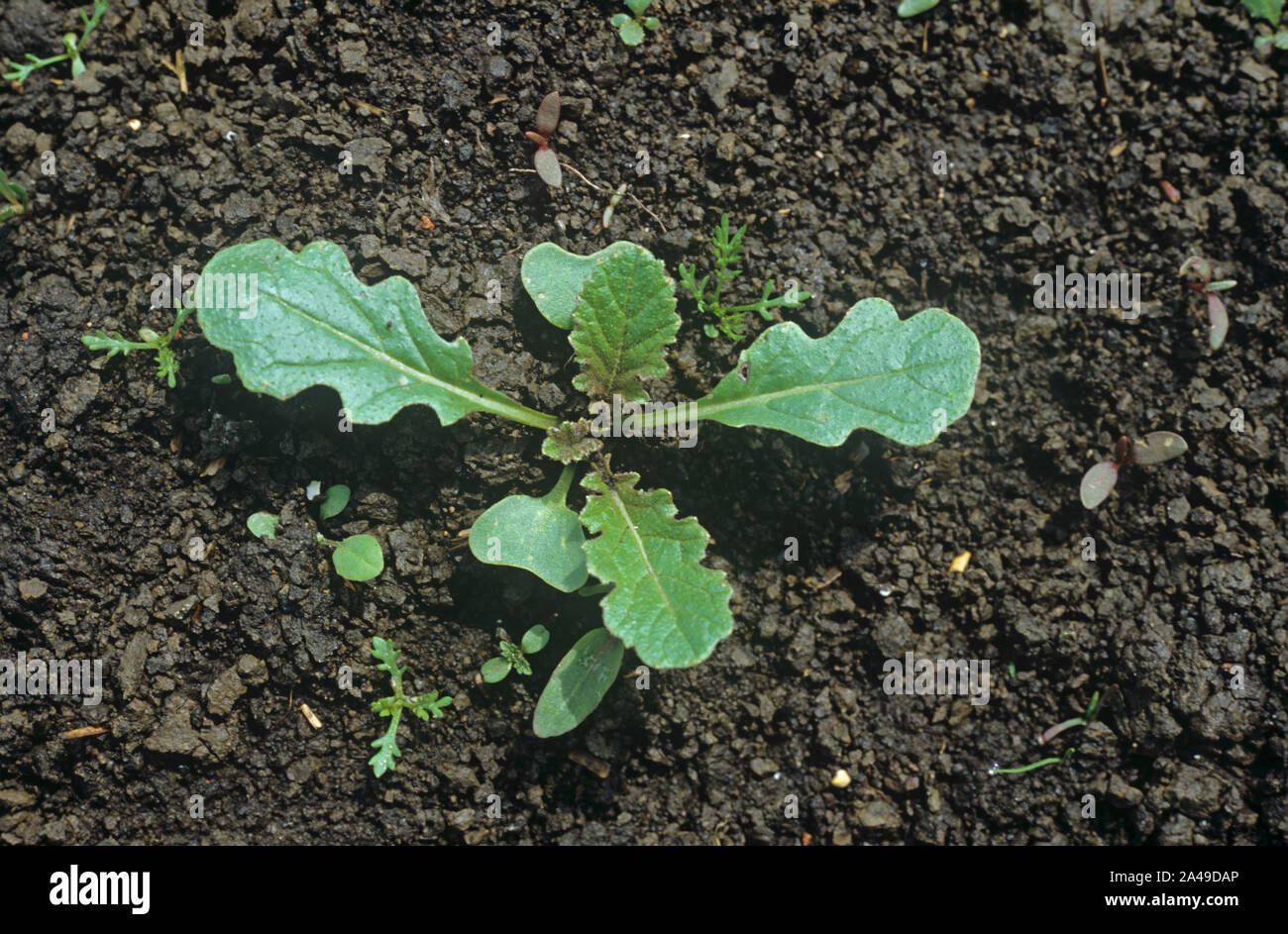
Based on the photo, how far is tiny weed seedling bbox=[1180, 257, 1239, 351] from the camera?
2402 mm

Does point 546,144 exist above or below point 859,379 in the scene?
above

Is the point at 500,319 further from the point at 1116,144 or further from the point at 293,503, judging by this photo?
the point at 1116,144

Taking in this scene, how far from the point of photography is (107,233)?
2.30 m

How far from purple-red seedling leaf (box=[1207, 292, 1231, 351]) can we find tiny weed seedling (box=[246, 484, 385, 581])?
221cm

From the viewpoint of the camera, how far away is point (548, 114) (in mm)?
2338

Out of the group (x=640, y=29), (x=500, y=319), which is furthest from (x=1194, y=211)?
(x=500, y=319)

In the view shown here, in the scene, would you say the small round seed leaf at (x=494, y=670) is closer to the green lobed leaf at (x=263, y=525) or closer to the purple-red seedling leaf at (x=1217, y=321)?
the green lobed leaf at (x=263, y=525)

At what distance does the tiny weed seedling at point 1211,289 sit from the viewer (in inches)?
94.6

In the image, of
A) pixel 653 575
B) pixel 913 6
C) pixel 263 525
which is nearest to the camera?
pixel 653 575

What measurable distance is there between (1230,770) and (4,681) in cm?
299

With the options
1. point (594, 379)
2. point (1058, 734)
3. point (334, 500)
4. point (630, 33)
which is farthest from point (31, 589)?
point (1058, 734)

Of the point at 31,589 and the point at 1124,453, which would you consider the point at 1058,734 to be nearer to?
the point at 1124,453

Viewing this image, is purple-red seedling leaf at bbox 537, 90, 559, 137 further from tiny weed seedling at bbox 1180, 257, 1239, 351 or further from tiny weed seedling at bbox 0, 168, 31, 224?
tiny weed seedling at bbox 1180, 257, 1239, 351

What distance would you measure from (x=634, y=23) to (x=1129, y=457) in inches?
67.8
